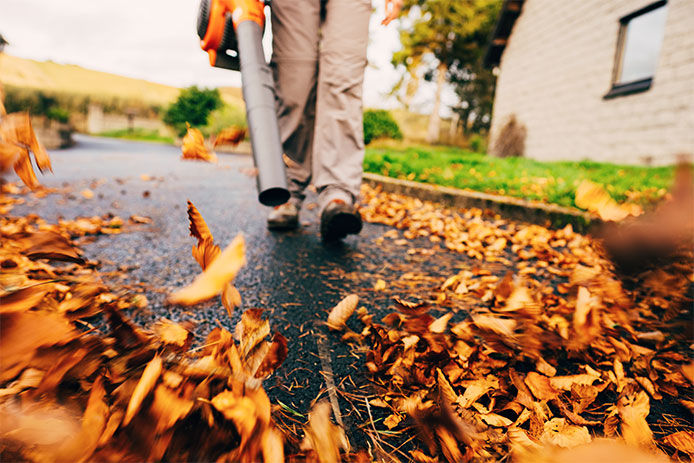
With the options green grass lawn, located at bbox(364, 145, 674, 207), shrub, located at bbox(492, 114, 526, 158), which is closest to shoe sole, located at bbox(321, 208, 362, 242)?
green grass lawn, located at bbox(364, 145, 674, 207)

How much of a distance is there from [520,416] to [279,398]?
50 centimetres

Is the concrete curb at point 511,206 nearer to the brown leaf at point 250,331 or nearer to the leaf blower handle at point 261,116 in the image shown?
the leaf blower handle at point 261,116

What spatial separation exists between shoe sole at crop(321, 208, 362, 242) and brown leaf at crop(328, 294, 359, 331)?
682 millimetres

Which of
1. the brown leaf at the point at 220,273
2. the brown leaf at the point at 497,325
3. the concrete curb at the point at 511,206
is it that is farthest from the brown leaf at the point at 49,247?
the concrete curb at the point at 511,206

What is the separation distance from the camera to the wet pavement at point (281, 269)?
3.10 feet

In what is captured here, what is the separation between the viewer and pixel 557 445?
70 cm

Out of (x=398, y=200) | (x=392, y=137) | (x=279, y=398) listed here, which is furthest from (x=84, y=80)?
(x=279, y=398)

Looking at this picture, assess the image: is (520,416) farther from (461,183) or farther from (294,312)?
(461,183)

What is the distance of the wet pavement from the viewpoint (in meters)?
0.94

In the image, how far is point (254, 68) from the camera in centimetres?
140

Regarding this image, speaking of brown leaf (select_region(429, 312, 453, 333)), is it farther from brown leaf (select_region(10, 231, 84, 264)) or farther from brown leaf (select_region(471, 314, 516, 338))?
brown leaf (select_region(10, 231, 84, 264))

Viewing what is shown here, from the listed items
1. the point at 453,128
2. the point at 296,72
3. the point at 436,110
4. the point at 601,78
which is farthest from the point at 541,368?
the point at 453,128

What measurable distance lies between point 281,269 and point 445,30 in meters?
21.5

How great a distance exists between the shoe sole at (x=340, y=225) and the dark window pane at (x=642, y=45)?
731cm
